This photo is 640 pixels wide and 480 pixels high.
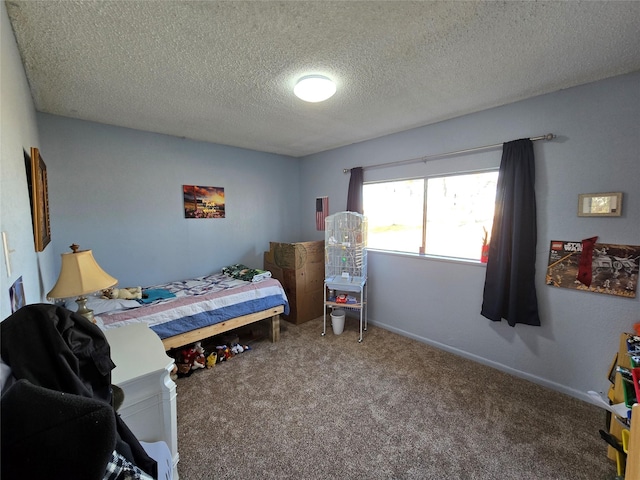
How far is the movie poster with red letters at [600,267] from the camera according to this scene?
1917 mm

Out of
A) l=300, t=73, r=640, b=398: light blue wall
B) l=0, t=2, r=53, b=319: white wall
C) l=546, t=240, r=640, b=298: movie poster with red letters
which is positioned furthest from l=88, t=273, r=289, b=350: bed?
l=546, t=240, r=640, b=298: movie poster with red letters

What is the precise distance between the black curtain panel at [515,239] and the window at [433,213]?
200mm

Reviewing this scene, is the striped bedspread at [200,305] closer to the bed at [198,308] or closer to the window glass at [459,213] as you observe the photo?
the bed at [198,308]

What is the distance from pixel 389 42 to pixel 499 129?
155 cm

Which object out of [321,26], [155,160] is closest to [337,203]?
[155,160]

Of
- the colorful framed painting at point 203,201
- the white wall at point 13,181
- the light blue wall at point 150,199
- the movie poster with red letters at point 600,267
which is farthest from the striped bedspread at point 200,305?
the movie poster with red letters at point 600,267

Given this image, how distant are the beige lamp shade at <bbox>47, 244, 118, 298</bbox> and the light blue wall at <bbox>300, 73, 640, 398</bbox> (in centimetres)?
288

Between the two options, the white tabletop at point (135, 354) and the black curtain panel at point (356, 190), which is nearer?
the white tabletop at point (135, 354)

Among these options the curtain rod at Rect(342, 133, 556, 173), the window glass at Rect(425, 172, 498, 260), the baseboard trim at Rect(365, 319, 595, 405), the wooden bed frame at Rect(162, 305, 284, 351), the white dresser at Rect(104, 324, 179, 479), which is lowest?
the baseboard trim at Rect(365, 319, 595, 405)

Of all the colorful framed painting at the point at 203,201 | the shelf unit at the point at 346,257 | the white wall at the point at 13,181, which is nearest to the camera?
the white wall at the point at 13,181

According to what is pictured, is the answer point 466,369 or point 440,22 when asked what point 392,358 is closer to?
point 466,369

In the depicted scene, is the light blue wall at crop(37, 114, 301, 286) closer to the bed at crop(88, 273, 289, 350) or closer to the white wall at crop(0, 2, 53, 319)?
the bed at crop(88, 273, 289, 350)

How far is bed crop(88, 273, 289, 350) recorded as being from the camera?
230 cm

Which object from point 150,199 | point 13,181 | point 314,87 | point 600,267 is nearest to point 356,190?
point 314,87
